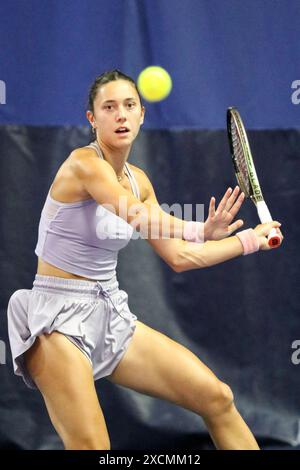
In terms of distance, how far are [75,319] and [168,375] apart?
34cm

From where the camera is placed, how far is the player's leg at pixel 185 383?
100.0 inches

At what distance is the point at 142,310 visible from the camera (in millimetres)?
3566

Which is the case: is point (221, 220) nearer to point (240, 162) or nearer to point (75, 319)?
point (240, 162)

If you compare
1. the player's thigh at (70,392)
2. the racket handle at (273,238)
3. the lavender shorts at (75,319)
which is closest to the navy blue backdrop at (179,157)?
Result: the lavender shorts at (75,319)

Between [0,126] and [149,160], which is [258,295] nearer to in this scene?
[149,160]

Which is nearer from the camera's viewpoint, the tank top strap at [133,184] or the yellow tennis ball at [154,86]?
the tank top strap at [133,184]

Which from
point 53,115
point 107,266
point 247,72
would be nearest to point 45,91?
point 53,115

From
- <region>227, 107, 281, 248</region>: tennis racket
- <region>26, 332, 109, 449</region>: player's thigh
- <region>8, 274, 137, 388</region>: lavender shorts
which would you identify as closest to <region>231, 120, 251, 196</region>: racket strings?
<region>227, 107, 281, 248</region>: tennis racket

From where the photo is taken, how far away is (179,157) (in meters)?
3.57

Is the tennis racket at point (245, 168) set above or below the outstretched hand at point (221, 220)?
above

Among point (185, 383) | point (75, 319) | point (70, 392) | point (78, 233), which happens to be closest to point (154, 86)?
point (78, 233)

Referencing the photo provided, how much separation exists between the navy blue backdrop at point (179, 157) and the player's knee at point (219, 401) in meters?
1.02

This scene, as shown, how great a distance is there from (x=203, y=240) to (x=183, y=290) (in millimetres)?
1232

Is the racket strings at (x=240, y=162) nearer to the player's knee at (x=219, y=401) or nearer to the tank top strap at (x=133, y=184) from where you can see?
the tank top strap at (x=133, y=184)
